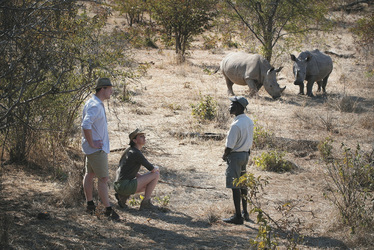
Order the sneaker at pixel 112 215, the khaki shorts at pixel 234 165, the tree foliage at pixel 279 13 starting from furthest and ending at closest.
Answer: the tree foliage at pixel 279 13 → the khaki shorts at pixel 234 165 → the sneaker at pixel 112 215

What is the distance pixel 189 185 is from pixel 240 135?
2112mm

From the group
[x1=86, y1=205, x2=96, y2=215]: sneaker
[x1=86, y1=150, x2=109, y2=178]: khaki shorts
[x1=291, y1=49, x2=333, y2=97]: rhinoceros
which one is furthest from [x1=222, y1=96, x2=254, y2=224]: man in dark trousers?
[x1=291, y1=49, x2=333, y2=97]: rhinoceros

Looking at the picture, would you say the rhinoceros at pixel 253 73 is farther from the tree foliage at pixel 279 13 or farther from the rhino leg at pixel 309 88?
the tree foliage at pixel 279 13

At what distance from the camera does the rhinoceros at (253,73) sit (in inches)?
606

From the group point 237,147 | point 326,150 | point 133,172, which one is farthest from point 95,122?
point 326,150

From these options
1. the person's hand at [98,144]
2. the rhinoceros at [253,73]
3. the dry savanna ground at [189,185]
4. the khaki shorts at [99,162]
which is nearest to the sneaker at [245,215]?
the dry savanna ground at [189,185]

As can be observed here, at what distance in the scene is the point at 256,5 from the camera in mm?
17281

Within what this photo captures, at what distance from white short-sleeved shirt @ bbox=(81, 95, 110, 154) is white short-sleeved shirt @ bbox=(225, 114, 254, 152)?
169 centimetres

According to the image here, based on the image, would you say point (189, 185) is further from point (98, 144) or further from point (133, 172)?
point (98, 144)

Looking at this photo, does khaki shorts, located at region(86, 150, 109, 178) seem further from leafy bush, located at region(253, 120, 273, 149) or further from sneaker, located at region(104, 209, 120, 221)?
leafy bush, located at region(253, 120, 273, 149)

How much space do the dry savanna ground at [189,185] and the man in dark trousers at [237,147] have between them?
Answer: 0.42 metres

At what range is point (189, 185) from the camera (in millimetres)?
7945

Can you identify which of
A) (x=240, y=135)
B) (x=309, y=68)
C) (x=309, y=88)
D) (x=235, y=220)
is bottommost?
(x=235, y=220)

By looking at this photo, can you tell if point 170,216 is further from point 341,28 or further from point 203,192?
point 341,28
